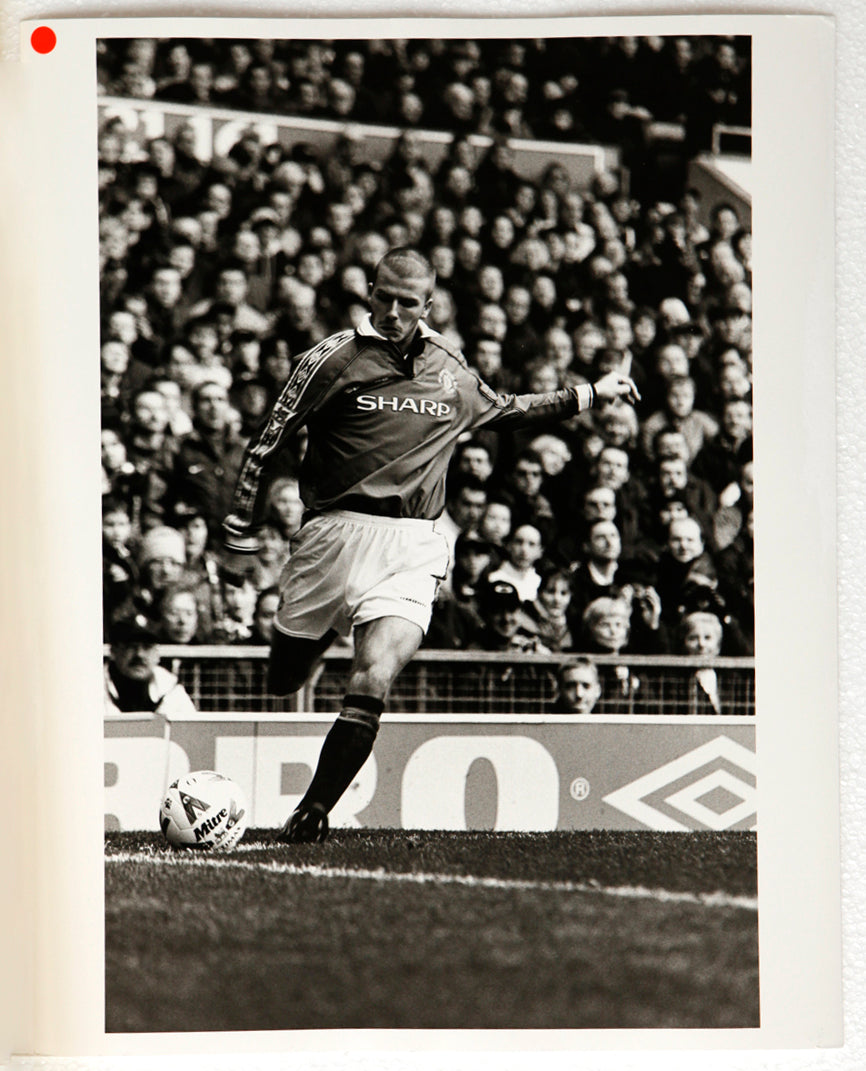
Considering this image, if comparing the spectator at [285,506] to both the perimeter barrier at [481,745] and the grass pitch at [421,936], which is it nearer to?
the perimeter barrier at [481,745]

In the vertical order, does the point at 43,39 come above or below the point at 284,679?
above

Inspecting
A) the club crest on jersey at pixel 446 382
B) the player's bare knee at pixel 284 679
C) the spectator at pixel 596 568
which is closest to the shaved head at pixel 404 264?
the club crest on jersey at pixel 446 382

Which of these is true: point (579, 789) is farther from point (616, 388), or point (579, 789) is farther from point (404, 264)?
point (404, 264)

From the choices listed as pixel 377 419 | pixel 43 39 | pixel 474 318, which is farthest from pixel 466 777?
pixel 43 39

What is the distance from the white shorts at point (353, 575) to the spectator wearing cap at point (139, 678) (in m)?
0.16

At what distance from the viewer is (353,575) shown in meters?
1.29

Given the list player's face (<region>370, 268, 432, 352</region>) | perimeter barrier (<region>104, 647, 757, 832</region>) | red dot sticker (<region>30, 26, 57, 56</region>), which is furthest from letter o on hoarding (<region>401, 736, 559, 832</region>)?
red dot sticker (<region>30, 26, 57, 56</region>)

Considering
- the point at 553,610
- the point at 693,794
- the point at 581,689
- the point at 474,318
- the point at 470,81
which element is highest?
the point at 470,81

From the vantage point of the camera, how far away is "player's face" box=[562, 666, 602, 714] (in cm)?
129

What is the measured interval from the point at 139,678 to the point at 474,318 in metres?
0.63

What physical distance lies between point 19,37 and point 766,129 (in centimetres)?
96

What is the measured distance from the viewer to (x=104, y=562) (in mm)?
1270

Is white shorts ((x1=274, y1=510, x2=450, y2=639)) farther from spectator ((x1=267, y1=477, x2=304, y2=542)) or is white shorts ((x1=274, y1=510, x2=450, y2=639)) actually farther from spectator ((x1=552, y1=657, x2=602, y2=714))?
spectator ((x1=552, y1=657, x2=602, y2=714))

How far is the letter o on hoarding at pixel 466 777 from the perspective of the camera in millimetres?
1277
